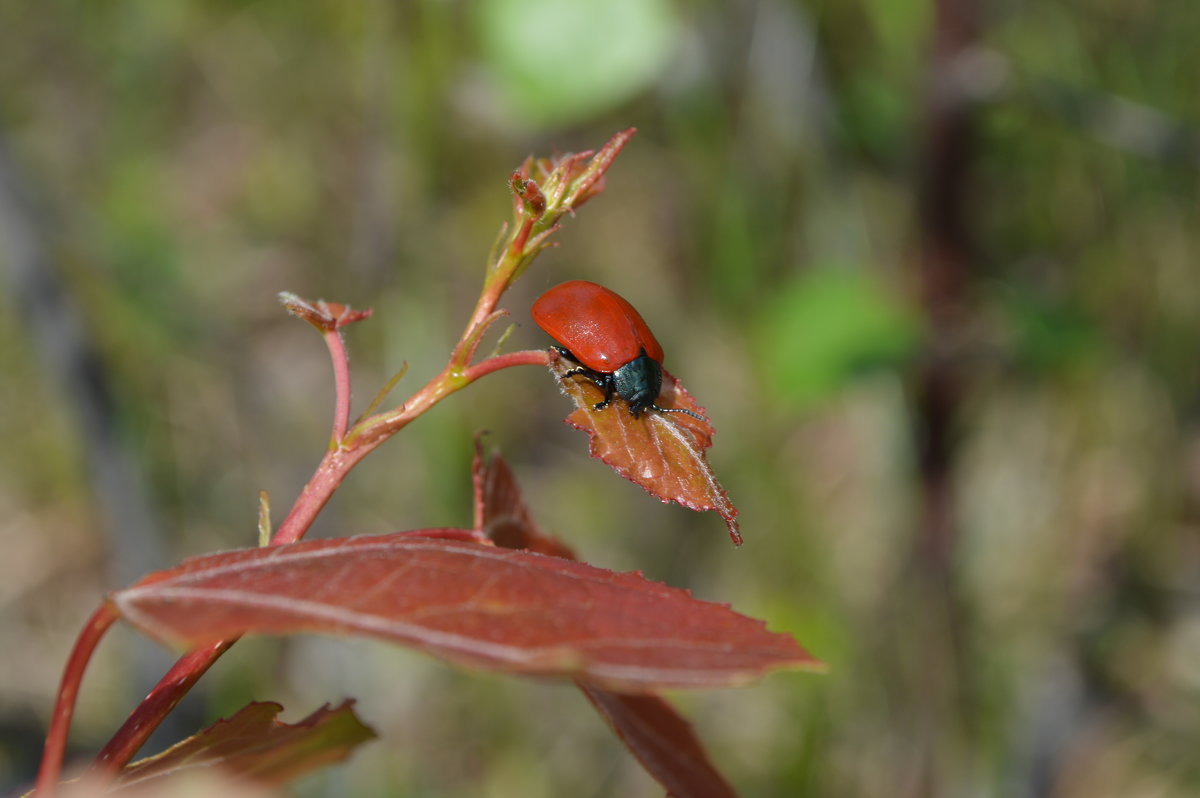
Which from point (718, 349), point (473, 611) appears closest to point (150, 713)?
point (473, 611)

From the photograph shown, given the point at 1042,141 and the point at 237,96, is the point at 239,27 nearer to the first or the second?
the point at 237,96

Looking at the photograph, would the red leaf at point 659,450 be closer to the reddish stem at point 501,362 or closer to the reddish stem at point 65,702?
the reddish stem at point 501,362

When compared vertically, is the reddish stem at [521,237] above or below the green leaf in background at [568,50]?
below

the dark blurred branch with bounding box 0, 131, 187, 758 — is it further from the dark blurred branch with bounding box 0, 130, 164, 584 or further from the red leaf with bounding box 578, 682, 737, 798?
the red leaf with bounding box 578, 682, 737, 798

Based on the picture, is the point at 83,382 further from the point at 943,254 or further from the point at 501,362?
the point at 943,254

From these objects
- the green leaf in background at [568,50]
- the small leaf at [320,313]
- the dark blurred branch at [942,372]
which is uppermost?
the green leaf in background at [568,50]

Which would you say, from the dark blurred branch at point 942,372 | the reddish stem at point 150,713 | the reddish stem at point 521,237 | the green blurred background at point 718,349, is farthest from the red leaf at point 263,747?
the dark blurred branch at point 942,372
